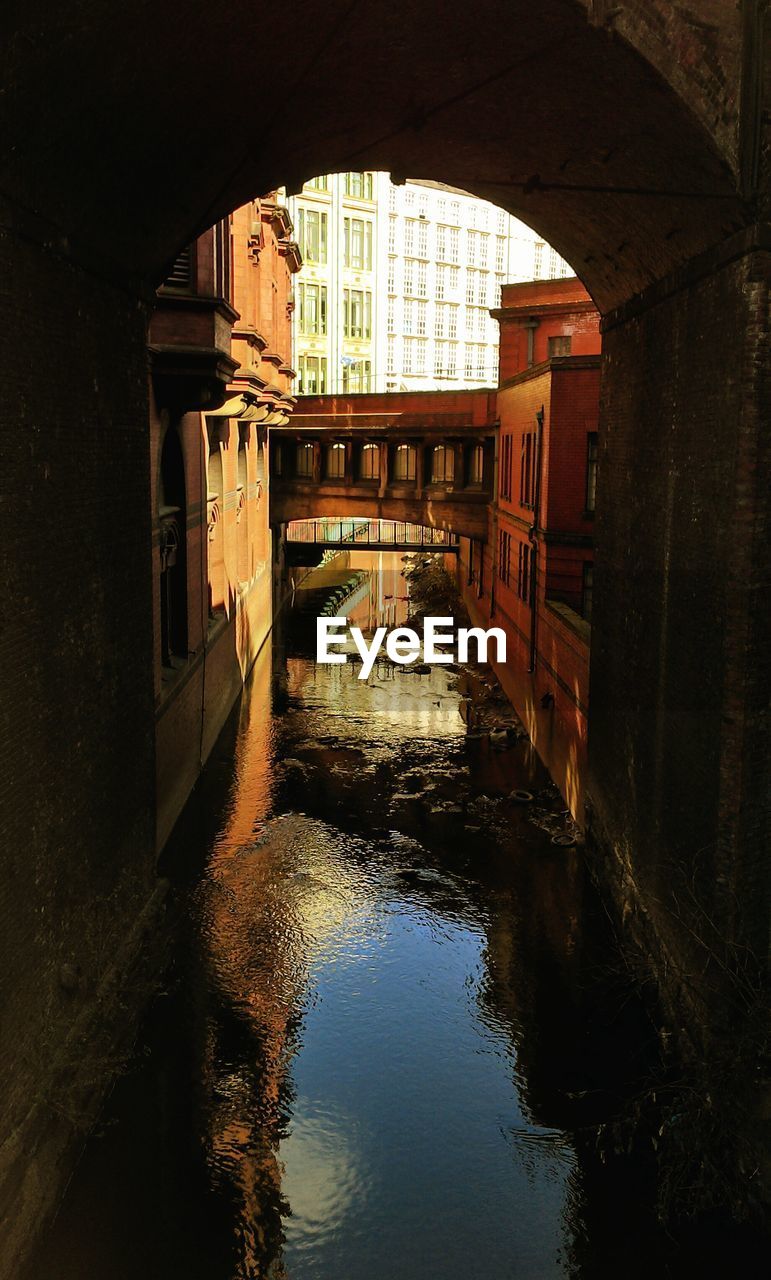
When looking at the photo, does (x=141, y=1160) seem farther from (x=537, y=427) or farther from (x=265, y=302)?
(x=265, y=302)

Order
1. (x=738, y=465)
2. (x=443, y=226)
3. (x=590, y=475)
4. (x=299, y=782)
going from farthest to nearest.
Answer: (x=443, y=226), (x=590, y=475), (x=299, y=782), (x=738, y=465)

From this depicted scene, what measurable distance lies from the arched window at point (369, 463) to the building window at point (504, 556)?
7.05 m

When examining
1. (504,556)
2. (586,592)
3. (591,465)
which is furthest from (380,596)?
(591,465)

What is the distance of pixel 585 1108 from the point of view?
10430 millimetres

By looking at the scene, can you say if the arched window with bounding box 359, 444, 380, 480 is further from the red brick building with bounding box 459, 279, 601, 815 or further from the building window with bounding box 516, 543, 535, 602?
the building window with bounding box 516, 543, 535, 602

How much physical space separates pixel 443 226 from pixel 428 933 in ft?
221

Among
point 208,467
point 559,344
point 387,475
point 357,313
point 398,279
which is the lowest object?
point 387,475

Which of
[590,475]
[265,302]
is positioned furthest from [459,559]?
[590,475]

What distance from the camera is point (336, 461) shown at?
37.9 metres

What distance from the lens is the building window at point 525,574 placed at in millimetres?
24328

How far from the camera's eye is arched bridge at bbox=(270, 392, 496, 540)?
34.7m

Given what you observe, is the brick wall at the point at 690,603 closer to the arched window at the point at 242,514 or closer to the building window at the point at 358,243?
the arched window at the point at 242,514

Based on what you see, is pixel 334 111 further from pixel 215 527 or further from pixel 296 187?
pixel 215 527

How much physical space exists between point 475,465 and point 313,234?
108 feet
